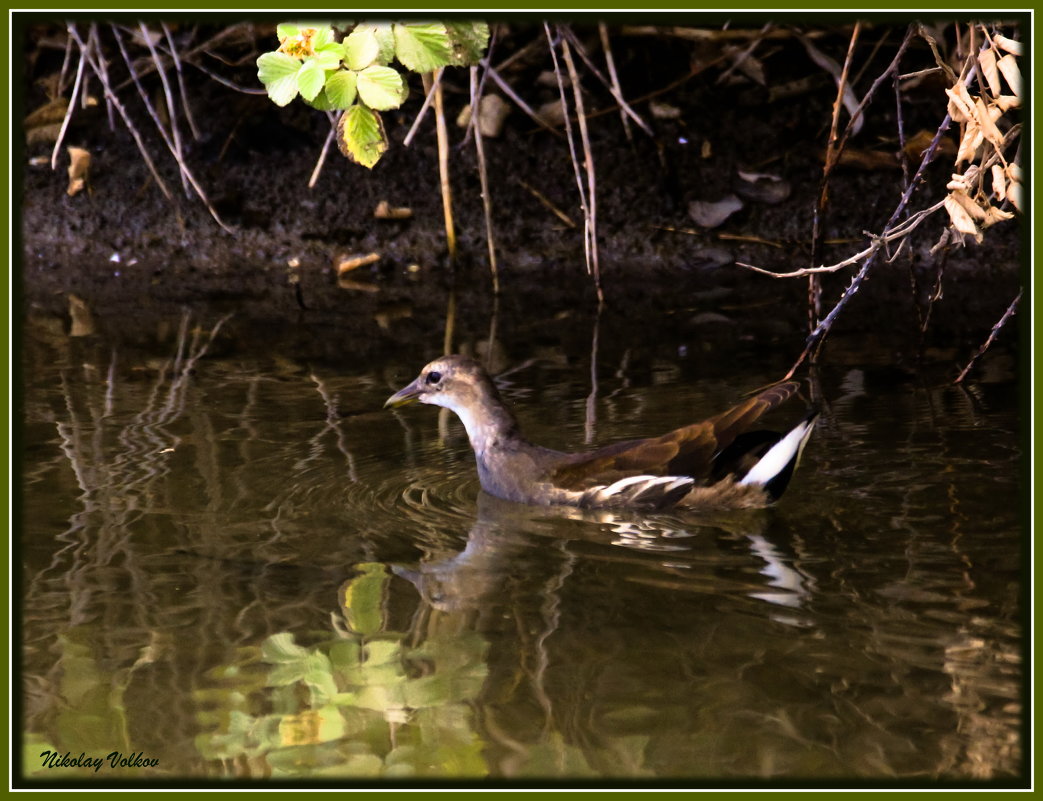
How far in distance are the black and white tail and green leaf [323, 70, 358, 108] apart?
218 cm

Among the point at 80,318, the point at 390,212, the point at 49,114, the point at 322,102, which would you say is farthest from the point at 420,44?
the point at 49,114

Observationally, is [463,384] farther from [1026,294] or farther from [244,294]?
[244,294]

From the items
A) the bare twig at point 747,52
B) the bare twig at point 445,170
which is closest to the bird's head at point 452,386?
the bare twig at point 445,170

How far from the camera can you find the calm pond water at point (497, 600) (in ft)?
12.8

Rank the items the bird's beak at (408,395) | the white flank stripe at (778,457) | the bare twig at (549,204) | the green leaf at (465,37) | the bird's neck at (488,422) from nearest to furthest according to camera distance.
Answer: the green leaf at (465,37), the white flank stripe at (778,457), the bird's neck at (488,422), the bird's beak at (408,395), the bare twig at (549,204)

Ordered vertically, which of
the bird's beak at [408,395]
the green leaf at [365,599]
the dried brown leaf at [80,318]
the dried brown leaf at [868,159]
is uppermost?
the dried brown leaf at [868,159]

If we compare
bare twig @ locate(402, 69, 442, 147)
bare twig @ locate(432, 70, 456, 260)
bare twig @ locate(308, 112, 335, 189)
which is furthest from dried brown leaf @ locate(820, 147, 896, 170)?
bare twig @ locate(308, 112, 335, 189)

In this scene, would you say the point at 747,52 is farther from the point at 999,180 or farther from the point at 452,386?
the point at 999,180

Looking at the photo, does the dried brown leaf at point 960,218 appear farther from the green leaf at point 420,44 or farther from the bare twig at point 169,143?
the bare twig at point 169,143

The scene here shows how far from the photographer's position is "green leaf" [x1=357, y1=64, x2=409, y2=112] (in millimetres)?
4574

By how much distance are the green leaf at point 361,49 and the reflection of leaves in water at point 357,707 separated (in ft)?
5.84

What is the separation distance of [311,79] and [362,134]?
0.40 m

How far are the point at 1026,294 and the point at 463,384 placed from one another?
3.03m

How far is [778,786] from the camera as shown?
3.67 metres
